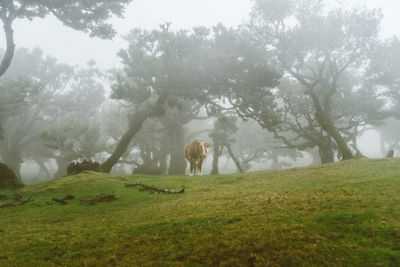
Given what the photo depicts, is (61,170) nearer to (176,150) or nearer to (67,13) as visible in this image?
(176,150)

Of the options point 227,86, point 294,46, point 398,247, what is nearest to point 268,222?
point 398,247

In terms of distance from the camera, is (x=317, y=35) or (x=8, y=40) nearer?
(x=8, y=40)

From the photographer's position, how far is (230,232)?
3654 millimetres

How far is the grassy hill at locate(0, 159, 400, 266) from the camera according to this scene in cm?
300

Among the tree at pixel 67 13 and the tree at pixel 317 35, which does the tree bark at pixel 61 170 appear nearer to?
the tree at pixel 67 13

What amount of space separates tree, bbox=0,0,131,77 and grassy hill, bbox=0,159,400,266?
42.3 ft

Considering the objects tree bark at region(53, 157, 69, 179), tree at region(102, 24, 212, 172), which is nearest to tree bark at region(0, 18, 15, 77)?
tree at region(102, 24, 212, 172)

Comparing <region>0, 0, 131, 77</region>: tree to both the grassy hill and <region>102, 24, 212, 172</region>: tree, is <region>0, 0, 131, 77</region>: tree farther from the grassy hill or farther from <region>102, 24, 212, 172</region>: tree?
the grassy hill

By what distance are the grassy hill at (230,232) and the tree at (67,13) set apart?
1289 centimetres

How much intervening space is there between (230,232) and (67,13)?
1794cm

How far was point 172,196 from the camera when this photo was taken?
7074mm

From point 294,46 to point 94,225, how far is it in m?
21.7

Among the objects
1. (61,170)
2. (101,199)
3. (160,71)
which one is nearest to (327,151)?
(160,71)

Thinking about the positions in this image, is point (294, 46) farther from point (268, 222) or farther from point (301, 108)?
point (268, 222)
